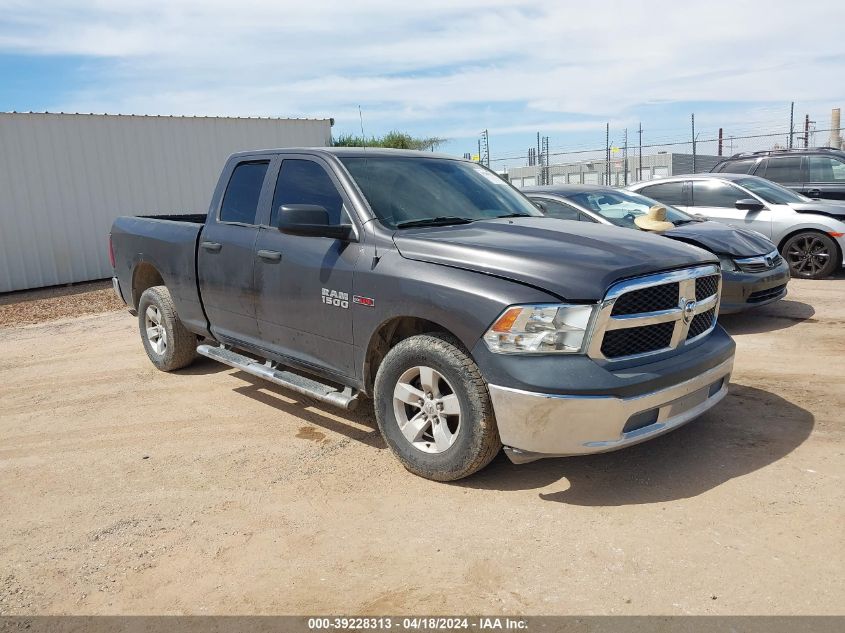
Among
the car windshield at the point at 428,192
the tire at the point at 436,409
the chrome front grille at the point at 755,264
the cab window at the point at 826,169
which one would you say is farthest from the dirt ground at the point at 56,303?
the cab window at the point at 826,169

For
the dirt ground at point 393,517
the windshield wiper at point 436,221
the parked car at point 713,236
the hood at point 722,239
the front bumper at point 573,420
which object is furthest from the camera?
the hood at point 722,239

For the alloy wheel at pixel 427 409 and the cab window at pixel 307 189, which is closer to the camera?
the alloy wheel at pixel 427 409

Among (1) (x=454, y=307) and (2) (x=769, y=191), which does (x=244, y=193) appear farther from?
(2) (x=769, y=191)

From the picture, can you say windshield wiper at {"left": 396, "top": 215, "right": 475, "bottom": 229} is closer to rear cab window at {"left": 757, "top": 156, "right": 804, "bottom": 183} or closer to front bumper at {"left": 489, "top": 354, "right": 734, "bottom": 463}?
front bumper at {"left": 489, "top": 354, "right": 734, "bottom": 463}

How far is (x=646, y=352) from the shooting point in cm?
369

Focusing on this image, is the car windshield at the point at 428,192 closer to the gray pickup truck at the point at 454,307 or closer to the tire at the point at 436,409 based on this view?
the gray pickup truck at the point at 454,307

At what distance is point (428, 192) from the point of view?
475cm

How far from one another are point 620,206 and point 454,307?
17.4 ft

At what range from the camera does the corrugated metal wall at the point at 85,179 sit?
1261cm

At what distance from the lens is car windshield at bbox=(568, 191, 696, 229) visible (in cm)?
803

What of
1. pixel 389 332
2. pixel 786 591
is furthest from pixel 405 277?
pixel 786 591

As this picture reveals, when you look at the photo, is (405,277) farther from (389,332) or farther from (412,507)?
(412,507)

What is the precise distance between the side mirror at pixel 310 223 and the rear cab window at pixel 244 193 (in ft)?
3.28

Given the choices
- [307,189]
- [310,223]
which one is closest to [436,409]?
[310,223]
